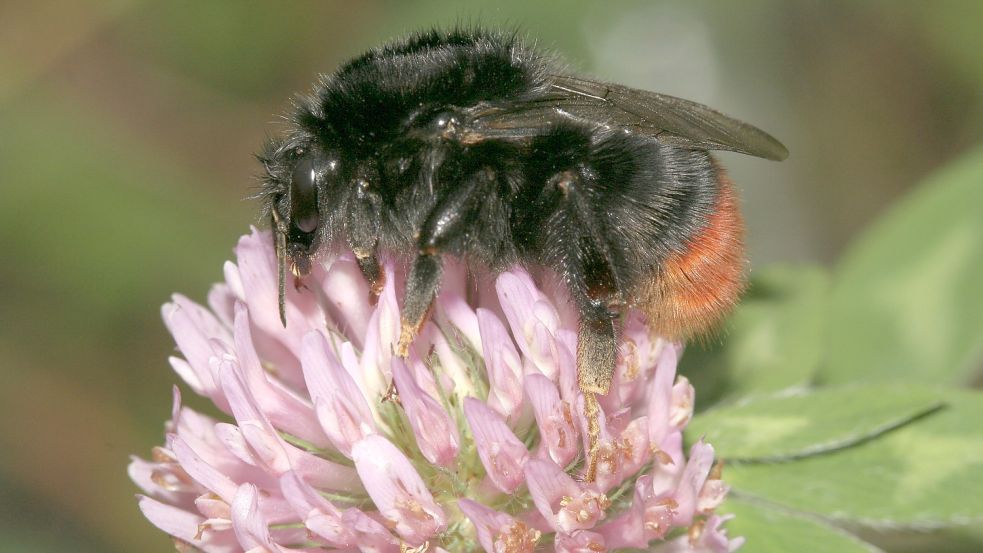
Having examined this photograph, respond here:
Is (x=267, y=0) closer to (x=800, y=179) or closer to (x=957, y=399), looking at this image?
(x=800, y=179)

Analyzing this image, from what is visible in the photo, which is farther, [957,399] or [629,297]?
A: [957,399]

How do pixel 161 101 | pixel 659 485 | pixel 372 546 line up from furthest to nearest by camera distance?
pixel 161 101 → pixel 659 485 → pixel 372 546

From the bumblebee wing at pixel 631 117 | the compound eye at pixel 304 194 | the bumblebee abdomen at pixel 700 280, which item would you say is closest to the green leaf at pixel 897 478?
the bumblebee abdomen at pixel 700 280

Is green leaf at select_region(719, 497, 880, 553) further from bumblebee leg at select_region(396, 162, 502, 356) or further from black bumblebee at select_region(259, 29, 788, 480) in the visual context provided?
bumblebee leg at select_region(396, 162, 502, 356)

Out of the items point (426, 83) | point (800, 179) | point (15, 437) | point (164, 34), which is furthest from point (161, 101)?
point (426, 83)

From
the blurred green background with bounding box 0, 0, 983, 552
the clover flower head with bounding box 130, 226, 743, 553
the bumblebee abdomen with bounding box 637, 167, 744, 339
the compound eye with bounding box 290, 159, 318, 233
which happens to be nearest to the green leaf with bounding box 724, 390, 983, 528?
the clover flower head with bounding box 130, 226, 743, 553

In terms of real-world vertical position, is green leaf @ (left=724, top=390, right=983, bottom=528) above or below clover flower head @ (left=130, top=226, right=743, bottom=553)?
below
